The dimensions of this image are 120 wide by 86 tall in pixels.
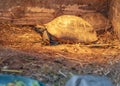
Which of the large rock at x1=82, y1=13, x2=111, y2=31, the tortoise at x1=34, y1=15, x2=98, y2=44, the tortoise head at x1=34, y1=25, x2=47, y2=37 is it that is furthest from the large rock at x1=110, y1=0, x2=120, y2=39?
the tortoise head at x1=34, y1=25, x2=47, y2=37

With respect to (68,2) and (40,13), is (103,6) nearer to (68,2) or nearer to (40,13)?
(68,2)

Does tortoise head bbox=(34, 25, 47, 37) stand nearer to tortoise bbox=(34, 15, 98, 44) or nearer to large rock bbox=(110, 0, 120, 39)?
tortoise bbox=(34, 15, 98, 44)

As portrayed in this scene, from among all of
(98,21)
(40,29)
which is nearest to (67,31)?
(40,29)

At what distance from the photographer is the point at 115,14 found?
5.73 metres

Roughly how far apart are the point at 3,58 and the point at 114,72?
4.92ft

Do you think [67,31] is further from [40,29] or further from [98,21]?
[98,21]

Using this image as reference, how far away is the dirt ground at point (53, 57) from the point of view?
12.8ft

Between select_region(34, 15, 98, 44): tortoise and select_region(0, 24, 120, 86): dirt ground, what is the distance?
0.51ft

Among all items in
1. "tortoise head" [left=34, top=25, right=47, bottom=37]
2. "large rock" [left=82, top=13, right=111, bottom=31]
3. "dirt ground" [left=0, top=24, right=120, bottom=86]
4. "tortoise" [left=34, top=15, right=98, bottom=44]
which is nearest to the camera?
"dirt ground" [left=0, top=24, right=120, bottom=86]

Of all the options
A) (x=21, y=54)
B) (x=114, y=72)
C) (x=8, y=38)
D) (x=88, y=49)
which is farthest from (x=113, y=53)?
(x=8, y=38)

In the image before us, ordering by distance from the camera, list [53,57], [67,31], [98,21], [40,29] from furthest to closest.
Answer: [98,21] < [40,29] < [67,31] < [53,57]

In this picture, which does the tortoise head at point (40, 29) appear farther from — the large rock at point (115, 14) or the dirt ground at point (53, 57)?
the large rock at point (115, 14)

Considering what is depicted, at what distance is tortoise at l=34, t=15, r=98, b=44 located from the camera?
547cm

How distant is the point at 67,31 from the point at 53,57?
112 cm
